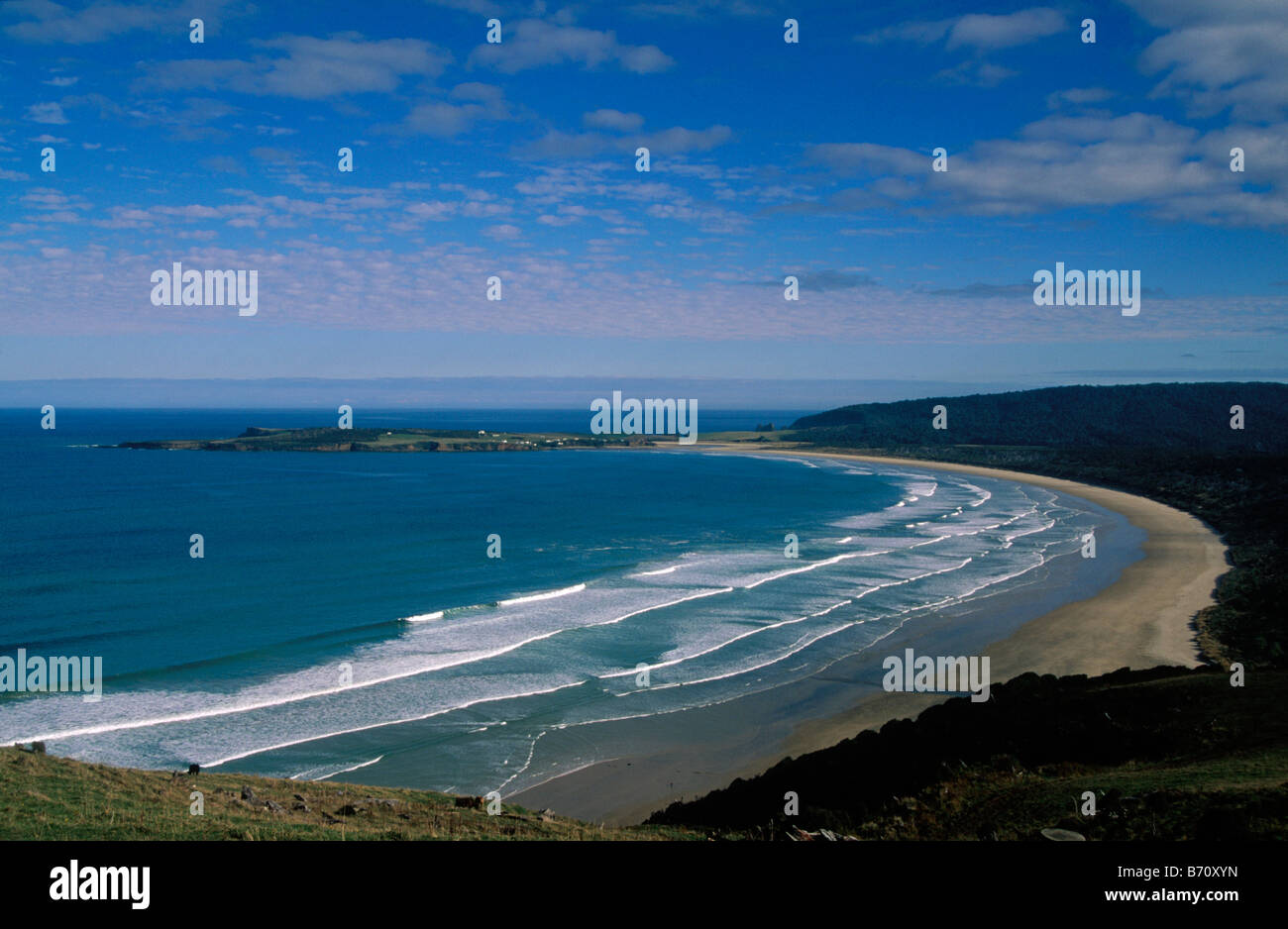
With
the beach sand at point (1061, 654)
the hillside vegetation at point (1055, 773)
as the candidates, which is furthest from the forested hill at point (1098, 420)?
the hillside vegetation at point (1055, 773)

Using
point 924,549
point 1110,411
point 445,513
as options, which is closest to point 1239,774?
point 924,549

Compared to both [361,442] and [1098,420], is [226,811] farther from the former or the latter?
[1098,420]

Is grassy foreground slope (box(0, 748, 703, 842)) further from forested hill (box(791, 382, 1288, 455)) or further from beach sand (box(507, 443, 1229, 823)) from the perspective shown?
forested hill (box(791, 382, 1288, 455))

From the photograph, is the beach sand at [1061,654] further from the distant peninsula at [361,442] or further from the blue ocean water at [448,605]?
the distant peninsula at [361,442]

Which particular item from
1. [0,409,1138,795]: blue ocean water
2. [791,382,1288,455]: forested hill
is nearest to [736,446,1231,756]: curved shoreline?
[0,409,1138,795]: blue ocean water

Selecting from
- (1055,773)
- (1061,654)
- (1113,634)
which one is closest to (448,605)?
(1061,654)
